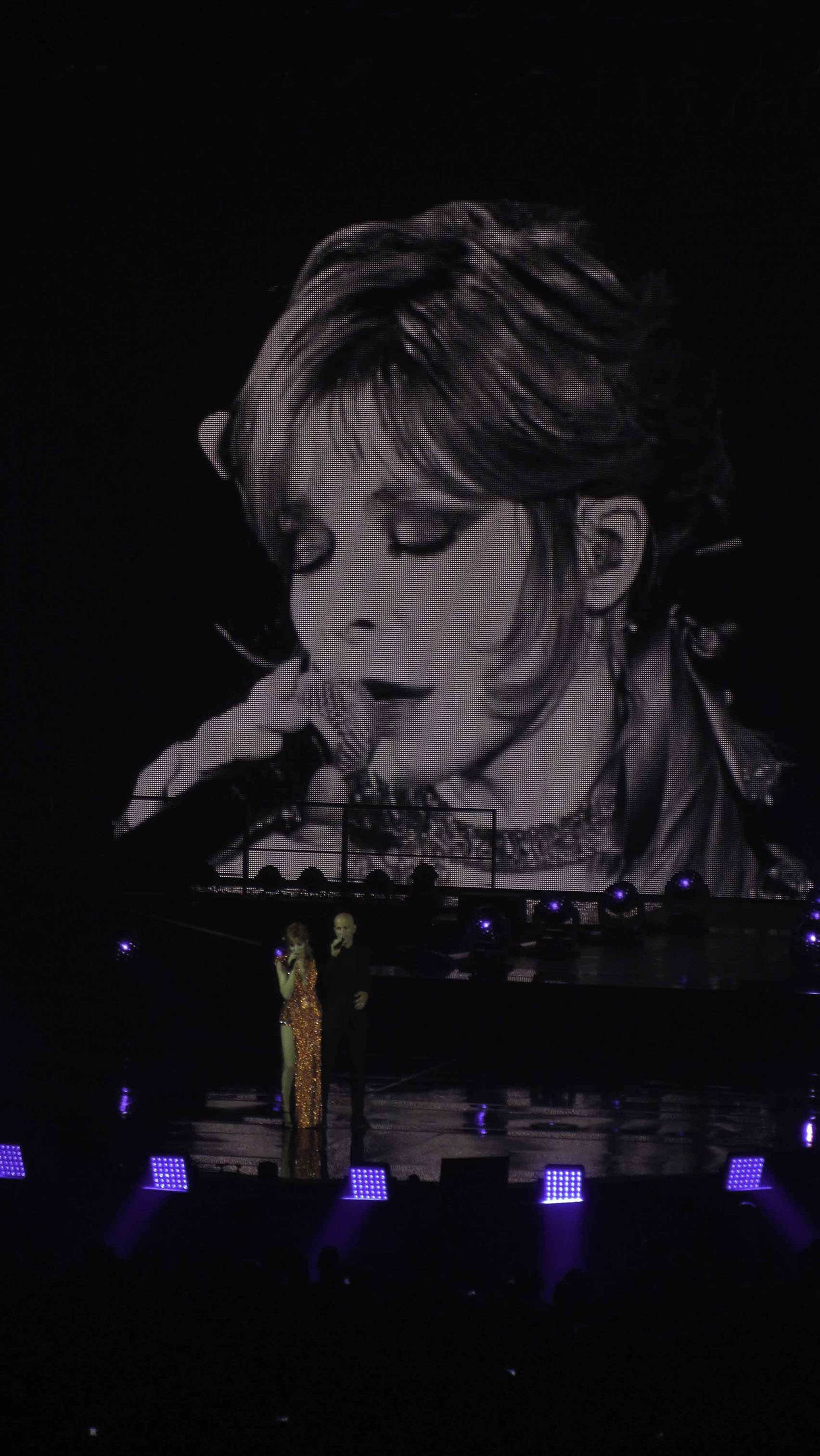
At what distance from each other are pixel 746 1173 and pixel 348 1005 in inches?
110

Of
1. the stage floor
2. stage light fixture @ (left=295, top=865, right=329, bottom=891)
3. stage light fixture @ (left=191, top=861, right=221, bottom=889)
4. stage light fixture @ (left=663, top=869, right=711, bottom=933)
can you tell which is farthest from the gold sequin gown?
stage light fixture @ (left=663, top=869, right=711, bottom=933)

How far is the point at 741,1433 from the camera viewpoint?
300cm

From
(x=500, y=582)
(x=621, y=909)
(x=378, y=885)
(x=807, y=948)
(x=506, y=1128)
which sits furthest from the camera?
(x=500, y=582)

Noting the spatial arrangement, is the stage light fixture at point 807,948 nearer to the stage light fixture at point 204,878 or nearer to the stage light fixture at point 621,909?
the stage light fixture at point 621,909

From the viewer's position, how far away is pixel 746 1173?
5426 mm

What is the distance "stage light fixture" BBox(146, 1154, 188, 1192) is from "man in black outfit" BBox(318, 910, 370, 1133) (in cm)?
241

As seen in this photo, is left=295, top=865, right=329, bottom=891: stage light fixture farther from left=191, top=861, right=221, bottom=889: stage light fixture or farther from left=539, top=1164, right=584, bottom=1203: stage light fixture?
left=539, top=1164, right=584, bottom=1203: stage light fixture

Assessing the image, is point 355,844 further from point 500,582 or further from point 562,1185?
point 562,1185

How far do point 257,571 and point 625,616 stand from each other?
3.11 m

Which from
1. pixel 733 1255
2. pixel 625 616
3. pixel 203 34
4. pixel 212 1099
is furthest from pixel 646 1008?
pixel 203 34

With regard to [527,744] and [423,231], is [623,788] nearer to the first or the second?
[527,744]

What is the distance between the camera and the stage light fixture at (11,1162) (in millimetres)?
5426

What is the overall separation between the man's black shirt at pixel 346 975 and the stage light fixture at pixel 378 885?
4766 mm

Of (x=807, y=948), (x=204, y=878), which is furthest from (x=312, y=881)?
(x=807, y=948)
